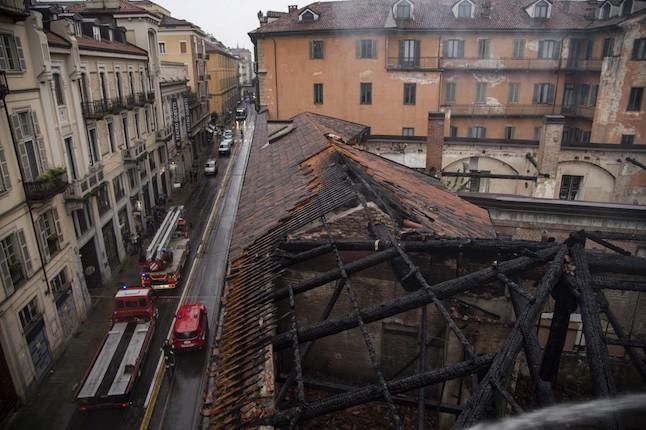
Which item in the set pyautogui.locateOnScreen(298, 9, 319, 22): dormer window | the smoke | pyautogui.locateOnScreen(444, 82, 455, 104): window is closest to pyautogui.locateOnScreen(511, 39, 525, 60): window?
pyautogui.locateOnScreen(444, 82, 455, 104): window

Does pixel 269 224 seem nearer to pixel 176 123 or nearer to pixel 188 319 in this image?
pixel 188 319

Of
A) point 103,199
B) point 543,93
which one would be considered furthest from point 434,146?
point 543,93

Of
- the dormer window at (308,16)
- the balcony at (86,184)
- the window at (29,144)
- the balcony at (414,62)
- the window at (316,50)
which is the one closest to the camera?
the window at (29,144)

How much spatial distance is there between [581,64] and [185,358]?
41782mm

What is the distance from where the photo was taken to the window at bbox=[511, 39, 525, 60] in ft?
→ 133

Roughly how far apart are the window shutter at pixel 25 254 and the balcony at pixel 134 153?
507 inches

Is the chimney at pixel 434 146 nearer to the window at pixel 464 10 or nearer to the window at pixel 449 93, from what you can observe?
the window at pixel 449 93

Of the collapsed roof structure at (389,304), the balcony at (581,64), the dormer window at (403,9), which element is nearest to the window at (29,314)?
the collapsed roof structure at (389,304)

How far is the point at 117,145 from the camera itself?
29.3m

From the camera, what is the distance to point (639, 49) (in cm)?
3625

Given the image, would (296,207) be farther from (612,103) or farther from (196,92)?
(196,92)

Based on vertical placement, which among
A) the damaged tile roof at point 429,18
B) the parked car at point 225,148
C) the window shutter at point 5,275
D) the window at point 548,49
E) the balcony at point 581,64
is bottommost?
the parked car at point 225,148

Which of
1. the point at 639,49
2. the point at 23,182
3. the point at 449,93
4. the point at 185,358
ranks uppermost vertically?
the point at 639,49

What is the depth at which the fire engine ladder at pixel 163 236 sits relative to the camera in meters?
24.7
